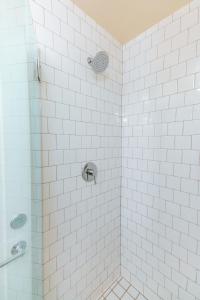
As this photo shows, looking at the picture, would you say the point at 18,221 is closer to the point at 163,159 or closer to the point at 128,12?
the point at 163,159

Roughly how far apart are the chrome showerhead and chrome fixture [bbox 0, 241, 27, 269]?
1.25 m

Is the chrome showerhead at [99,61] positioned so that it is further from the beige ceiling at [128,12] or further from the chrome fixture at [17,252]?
the chrome fixture at [17,252]

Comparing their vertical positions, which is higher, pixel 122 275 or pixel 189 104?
pixel 189 104

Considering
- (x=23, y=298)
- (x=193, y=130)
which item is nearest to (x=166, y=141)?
(x=193, y=130)

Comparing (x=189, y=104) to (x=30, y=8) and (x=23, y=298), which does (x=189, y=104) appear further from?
(x=23, y=298)

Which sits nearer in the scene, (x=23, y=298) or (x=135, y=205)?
(x=23, y=298)

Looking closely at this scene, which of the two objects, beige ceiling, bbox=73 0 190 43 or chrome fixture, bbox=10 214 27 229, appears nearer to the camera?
chrome fixture, bbox=10 214 27 229

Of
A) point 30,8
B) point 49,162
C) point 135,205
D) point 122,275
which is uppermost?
point 30,8

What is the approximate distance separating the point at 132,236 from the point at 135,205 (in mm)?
317

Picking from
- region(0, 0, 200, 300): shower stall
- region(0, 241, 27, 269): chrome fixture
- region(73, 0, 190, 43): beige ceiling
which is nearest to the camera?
region(0, 241, 27, 269): chrome fixture

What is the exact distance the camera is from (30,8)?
2.89ft

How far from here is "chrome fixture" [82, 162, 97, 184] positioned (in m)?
1.24

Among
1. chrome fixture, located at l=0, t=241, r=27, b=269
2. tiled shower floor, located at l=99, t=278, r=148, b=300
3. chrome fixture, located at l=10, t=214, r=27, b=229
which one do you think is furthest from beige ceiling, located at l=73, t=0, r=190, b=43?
tiled shower floor, located at l=99, t=278, r=148, b=300

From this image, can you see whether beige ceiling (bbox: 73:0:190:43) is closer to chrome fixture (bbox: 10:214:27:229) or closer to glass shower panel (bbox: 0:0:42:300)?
glass shower panel (bbox: 0:0:42:300)
